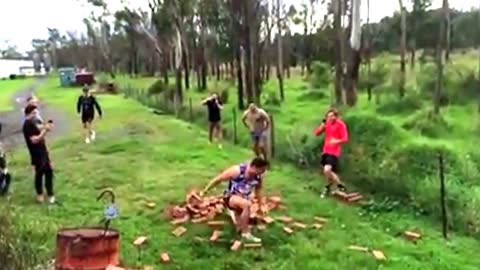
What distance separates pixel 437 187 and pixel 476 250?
216 centimetres

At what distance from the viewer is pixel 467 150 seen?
49.5 feet

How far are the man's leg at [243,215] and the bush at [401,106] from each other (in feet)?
49.1

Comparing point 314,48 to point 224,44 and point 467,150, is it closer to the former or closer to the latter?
point 224,44

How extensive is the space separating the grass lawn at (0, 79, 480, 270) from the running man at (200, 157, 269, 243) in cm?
33

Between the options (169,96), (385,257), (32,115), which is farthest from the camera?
(169,96)

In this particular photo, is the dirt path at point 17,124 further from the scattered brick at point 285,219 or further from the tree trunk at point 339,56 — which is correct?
the scattered brick at point 285,219

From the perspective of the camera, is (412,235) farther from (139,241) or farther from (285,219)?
(139,241)

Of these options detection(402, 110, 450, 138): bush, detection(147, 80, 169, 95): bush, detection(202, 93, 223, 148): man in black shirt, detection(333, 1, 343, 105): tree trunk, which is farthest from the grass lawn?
detection(147, 80, 169, 95): bush

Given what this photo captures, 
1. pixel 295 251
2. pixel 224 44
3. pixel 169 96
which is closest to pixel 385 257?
pixel 295 251

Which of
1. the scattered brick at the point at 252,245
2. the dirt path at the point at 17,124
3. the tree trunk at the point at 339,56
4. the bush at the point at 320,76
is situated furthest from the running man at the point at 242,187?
the bush at the point at 320,76

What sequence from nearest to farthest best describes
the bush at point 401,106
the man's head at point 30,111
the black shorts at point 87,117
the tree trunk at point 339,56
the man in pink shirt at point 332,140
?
the man's head at point 30,111 → the man in pink shirt at point 332,140 → the black shorts at point 87,117 → the bush at point 401,106 → the tree trunk at point 339,56

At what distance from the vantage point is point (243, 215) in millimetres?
10125

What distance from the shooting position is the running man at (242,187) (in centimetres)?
979

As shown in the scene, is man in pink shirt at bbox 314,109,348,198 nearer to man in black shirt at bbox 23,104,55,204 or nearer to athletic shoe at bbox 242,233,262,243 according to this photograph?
athletic shoe at bbox 242,233,262,243
